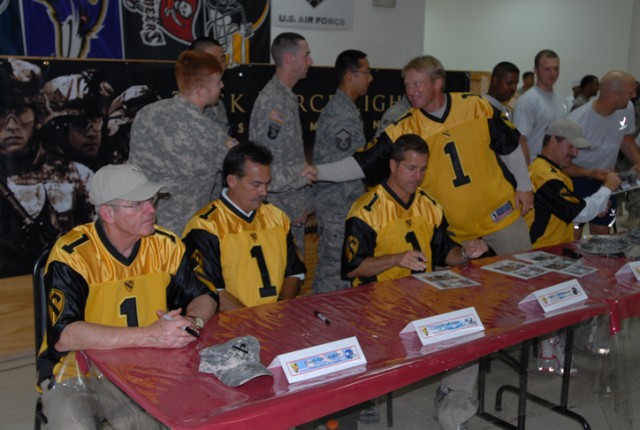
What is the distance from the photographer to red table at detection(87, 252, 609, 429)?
165 cm

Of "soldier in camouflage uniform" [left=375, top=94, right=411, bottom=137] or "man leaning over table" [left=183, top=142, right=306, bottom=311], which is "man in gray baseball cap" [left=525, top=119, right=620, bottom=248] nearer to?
"soldier in camouflage uniform" [left=375, top=94, right=411, bottom=137]

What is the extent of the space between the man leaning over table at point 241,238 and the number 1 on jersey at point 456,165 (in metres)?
1.01

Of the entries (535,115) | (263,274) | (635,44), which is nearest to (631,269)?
(263,274)

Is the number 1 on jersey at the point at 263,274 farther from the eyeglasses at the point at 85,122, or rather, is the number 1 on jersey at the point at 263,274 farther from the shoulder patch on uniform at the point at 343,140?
the eyeglasses at the point at 85,122

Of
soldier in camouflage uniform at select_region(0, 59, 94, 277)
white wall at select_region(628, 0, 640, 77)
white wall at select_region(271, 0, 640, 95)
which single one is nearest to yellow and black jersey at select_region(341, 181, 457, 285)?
soldier in camouflage uniform at select_region(0, 59, 94, 277)

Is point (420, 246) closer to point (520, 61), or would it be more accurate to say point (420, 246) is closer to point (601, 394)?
point (601, 394)

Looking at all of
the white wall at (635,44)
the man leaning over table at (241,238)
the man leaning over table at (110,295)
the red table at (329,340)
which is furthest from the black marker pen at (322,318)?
the white wall at (635,44)

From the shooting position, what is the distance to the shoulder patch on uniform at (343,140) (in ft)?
13.6

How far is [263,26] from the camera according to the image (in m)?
5.44

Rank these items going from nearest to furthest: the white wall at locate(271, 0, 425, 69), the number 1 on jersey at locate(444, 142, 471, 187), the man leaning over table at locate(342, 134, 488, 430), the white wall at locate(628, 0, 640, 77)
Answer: the man leaning over table at locate(342, 134, 488, 430)
the number 1 on jersey at locate(444, 142, 471, 187)
the white wall at locate(271, 0, 425, 69)
the white wall at locate(628, 0, 640, 77)

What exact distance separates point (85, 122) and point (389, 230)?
205cm

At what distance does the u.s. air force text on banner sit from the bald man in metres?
2.11

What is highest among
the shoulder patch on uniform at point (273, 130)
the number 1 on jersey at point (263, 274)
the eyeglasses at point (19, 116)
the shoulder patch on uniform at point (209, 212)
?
the eyeglasses at point (19, 116)

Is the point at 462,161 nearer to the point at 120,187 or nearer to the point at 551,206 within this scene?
the point at 551,206
